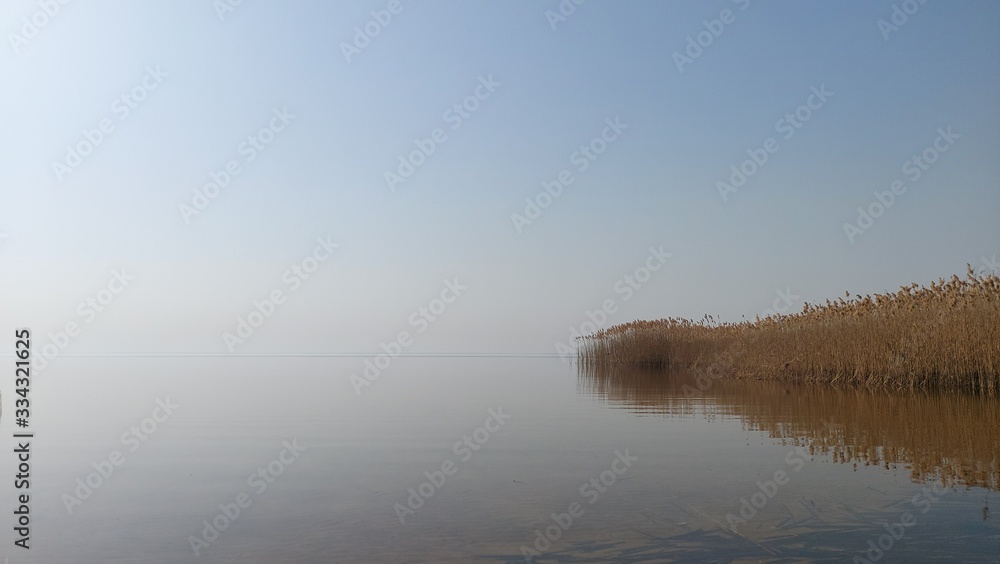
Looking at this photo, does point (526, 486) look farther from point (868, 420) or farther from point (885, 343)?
point (885, 343)

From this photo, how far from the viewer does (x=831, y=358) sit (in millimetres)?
14094

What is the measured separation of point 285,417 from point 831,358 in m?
10.7

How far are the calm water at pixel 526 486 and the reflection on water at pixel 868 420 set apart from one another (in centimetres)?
4

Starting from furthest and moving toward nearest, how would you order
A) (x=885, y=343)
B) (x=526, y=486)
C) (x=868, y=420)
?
(x=885, y=343) → (x=868, y=420) → (x=526, y=486)

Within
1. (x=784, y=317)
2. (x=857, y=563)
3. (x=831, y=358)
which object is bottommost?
(x=857, y=563)

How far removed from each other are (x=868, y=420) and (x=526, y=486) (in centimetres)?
476

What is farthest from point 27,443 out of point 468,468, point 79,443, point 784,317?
point 784,317

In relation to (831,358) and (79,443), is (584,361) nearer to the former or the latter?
(831,358)

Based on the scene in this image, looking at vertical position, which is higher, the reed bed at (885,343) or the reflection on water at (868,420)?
the reed bed at (885,343)

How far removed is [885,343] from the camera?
1280cm

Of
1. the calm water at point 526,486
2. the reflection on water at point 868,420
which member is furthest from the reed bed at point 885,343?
the calm water at point 526,486

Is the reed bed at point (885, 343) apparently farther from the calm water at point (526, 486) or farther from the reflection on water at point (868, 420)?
the calm water at point (526, 486)

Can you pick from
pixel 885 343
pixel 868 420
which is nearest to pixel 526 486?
pixel 868 420

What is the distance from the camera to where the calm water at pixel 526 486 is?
3135 millimetres
